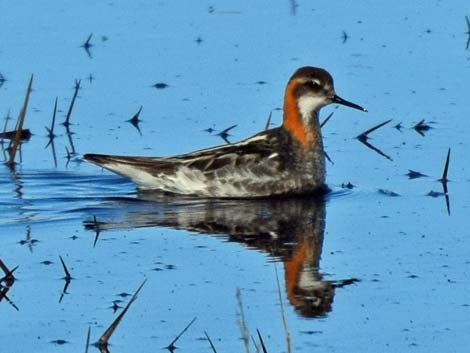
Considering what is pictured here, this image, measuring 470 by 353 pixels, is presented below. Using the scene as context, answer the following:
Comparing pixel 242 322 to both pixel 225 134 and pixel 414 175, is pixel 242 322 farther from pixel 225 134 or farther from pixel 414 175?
pixel 225 134

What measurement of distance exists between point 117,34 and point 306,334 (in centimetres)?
966

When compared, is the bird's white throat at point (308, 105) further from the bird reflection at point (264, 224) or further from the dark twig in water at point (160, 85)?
the dark twig in water at point (160, 85)

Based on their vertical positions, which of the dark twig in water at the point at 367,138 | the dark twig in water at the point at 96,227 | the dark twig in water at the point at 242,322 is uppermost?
the dark twig in water at the point at 367,138

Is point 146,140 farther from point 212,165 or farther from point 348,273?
point 348,273

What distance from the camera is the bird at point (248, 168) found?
53.5 ft

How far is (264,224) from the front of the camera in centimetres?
1498

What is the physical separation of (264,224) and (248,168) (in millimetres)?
1565

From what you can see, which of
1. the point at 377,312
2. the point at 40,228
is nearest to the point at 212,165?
the point at 40,228

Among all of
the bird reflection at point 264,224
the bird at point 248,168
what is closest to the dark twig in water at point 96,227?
the bird reflection at point 264,224

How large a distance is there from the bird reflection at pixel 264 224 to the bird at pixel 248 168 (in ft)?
0.67

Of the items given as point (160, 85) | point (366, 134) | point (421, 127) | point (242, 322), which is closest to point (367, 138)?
point (366, 134)

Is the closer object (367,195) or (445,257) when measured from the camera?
(445,257)

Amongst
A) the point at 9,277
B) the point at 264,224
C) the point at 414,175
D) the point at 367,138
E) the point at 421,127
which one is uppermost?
the point at 421,127

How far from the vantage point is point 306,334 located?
11617 millimetres
